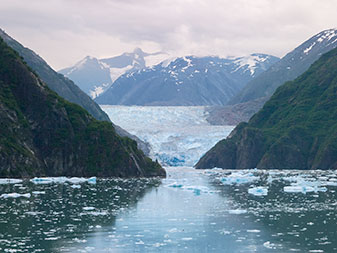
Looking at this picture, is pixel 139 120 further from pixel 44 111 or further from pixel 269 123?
pixel 44 111

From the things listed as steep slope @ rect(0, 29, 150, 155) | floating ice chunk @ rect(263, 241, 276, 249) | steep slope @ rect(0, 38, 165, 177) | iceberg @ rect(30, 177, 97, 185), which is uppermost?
steep slope @ rect(0, 29, 150, 155)

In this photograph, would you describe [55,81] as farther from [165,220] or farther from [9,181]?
[165,220]

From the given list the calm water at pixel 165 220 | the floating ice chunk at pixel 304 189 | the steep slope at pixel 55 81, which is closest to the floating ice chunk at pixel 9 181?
the calm water at pixel 165 220

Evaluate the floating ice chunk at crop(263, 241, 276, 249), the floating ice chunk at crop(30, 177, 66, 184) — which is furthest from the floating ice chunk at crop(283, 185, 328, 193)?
the floating ice chunk at crop(263, 241, 276, 249)

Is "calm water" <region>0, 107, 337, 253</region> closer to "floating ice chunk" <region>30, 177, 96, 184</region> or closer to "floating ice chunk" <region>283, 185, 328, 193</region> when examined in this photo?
"floating ice chunk" <region>283, 185, 328, 193</region>

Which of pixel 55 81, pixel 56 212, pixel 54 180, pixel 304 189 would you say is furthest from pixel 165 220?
pixel 55 81
